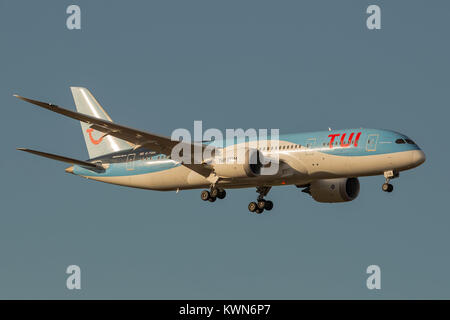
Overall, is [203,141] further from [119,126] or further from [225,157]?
[119,126]

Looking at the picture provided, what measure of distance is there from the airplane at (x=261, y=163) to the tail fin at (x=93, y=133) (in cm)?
12

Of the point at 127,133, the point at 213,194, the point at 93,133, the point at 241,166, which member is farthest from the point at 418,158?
the point at 93,133

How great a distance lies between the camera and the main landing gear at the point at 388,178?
205 ft

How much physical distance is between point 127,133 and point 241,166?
8284mm

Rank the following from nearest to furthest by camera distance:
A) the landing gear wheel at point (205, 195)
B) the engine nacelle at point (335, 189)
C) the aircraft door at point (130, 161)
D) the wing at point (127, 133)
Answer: the wing at point (127, 133) < the landing gear wheel at point (205, 195) < the engine nacelle at point (335, 189) < the aircraft door at point (130, 161)

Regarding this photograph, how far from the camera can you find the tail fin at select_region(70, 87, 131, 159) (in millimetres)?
78688

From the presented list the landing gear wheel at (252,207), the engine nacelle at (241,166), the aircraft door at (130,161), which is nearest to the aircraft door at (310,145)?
the engine nacelle at (241,166)

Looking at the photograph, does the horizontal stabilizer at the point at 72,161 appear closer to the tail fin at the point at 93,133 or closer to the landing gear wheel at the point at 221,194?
the tail fin at the point at 93,133

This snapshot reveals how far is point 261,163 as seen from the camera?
6719 cm

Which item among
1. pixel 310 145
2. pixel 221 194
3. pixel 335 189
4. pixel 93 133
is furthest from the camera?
pixel 93 133

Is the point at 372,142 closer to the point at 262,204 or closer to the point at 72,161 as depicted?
the point at 262,204

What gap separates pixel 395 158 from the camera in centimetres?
6244

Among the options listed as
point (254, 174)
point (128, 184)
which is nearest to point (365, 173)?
point (254, 174)

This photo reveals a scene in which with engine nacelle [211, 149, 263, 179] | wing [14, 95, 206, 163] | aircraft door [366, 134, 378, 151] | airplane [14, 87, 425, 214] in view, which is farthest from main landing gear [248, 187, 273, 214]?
aircraft door [366, 134, 378, 151]
